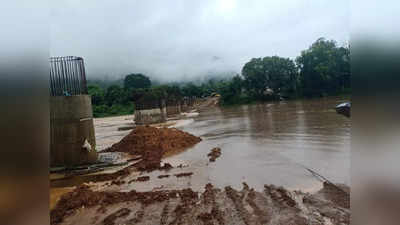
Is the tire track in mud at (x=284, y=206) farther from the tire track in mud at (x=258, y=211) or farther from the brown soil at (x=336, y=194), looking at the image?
the brown soil at (x=336, y=194)

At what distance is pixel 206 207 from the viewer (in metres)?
4.41

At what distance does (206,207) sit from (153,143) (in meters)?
7.66

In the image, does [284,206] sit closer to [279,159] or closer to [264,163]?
[264,163]

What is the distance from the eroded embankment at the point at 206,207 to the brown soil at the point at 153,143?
3.94 m

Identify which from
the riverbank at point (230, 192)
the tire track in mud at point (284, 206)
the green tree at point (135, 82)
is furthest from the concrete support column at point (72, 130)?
the green tree at point (135, 82)

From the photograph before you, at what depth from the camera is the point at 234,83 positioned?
1427 inches

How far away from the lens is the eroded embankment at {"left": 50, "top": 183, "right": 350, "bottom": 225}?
3.84 m

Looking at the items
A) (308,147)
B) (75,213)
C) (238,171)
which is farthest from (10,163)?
(308,147)

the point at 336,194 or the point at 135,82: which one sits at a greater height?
the point at 135,82

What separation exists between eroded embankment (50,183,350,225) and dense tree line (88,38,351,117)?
964 cm

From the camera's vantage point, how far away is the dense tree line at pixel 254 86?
21.8 m

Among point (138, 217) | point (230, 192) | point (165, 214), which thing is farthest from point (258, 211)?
point (138, 217)

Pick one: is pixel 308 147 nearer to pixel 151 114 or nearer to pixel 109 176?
pixel 109 176

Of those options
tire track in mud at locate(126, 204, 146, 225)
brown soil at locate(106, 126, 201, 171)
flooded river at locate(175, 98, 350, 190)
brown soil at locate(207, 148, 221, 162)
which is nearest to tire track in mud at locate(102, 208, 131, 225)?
tire track in mud at locate(126, 204, 146, 225)
